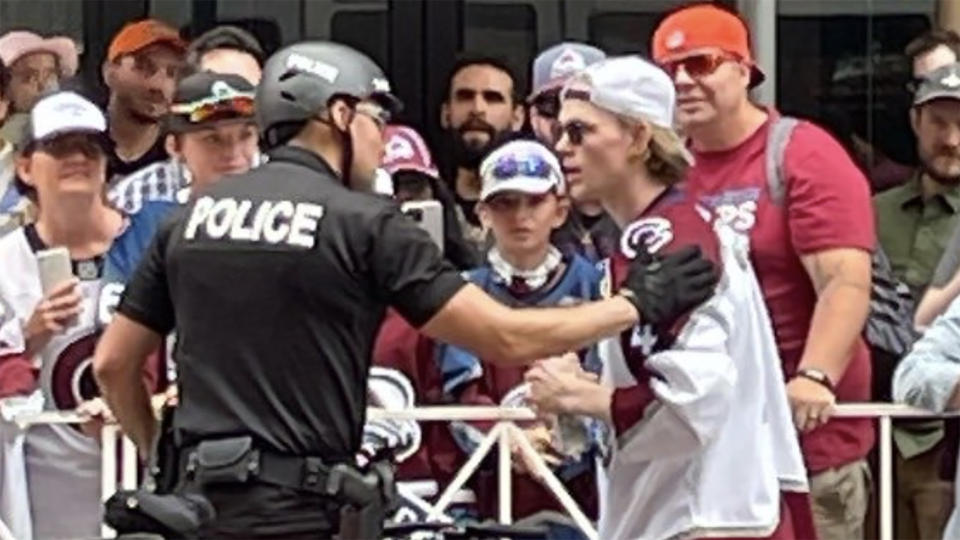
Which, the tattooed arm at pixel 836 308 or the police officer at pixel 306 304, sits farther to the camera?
the tattooed arm at pixel 836 308

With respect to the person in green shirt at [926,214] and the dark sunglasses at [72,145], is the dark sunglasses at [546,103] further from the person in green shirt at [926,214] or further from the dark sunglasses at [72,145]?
the dark sunglasses at [72,145]

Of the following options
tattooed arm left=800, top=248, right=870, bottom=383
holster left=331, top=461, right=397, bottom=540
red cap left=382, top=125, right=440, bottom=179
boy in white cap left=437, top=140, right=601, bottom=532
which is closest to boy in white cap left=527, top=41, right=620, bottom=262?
boy in white cap left=437, top=140, right=601, bottom=532

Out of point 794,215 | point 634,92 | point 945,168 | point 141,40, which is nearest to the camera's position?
point 634,92

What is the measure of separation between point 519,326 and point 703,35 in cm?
154

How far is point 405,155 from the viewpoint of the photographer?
26.8ft

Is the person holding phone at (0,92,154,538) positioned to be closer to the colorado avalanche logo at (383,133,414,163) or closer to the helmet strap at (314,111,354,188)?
the colorado avalanche logo at (383,133,414,163)

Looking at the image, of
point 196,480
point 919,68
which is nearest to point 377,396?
point 196,480

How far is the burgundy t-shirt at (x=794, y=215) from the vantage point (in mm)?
6676

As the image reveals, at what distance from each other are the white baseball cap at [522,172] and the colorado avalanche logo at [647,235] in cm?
177

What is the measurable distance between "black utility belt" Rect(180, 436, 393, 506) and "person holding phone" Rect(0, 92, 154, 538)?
1767 mm

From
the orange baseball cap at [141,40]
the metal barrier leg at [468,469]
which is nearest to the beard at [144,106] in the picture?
the orange baseball cap at [141,40]

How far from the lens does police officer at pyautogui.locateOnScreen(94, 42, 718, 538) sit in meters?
5.36

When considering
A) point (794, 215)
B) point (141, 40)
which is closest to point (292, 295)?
point (794, 215)

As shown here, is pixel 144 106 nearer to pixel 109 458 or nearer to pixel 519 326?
pixel 109 458
